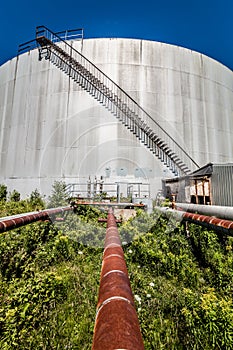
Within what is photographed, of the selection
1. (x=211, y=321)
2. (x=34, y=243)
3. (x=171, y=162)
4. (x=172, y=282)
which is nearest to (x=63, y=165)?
(x=171, y=162)

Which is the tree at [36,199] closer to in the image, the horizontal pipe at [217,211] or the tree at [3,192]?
the tree at [3,192]

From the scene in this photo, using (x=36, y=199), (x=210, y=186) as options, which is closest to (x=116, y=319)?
(x=210, y=186)

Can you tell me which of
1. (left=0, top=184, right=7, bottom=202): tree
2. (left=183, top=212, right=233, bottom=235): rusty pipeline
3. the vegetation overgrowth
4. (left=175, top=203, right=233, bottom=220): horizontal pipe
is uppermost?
(left=0, top=184, right=7, bottom=202): tree

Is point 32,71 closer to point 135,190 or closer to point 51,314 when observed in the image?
point 135,190

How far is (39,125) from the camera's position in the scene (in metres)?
16.2

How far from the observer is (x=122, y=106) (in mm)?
15156

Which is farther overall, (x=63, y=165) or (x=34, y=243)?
(x=63, y=165)

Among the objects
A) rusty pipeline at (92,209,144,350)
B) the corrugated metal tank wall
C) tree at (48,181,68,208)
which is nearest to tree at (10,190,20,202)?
the corrugated metal tank wall

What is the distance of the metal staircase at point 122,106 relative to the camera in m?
14.5

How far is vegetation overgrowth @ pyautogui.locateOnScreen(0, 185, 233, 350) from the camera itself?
2.07 meters

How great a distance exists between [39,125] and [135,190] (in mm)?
8851

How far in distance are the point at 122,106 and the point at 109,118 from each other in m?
1.25

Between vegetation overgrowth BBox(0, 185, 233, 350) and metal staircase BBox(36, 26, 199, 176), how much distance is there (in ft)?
30.4

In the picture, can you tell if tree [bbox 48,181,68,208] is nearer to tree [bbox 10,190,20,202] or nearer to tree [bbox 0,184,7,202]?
tree [bbox 10,190,20,202]
